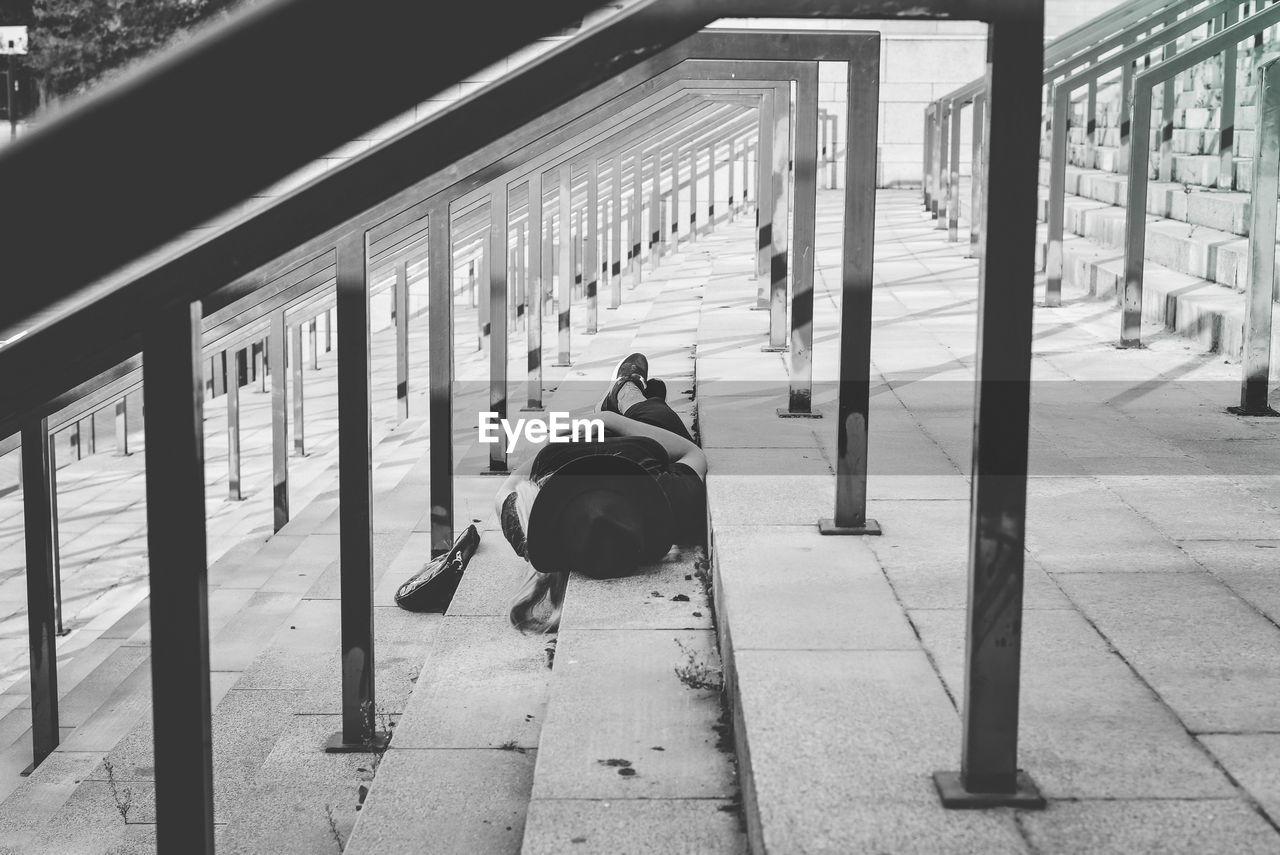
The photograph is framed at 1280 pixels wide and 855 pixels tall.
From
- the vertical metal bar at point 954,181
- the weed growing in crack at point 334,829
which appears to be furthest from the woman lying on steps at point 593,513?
the vertical metal bar at point 954,181

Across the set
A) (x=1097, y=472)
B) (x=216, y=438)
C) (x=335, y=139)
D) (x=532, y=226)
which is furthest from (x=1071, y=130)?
(x=335, y=139)

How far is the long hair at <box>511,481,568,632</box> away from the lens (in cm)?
354

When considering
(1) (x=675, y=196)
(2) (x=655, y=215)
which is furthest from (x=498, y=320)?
(1) (x=675, y=196)

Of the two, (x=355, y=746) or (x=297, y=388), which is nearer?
(x=355, y=746)

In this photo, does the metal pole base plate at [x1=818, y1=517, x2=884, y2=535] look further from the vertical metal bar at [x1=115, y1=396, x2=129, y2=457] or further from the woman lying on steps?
the vertical metal bar at [x1=115, y1=396, x2=129, y2=457]

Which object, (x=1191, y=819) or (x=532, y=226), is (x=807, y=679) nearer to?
(x=1191, y=819)

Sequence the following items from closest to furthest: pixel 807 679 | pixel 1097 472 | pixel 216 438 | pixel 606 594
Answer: pixel 807 679 < pixel 606 594 < pixel 1097 472 < pixel 216 438

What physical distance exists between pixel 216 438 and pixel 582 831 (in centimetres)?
934

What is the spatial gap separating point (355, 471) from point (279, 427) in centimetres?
456

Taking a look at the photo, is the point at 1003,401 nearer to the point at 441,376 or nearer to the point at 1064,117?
the point at 441,376

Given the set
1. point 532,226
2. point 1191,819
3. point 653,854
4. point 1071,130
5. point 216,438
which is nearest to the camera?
point 1191,819

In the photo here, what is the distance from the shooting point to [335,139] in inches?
24.6

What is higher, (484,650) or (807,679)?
(807,679)

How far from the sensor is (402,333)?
8.84 meters
